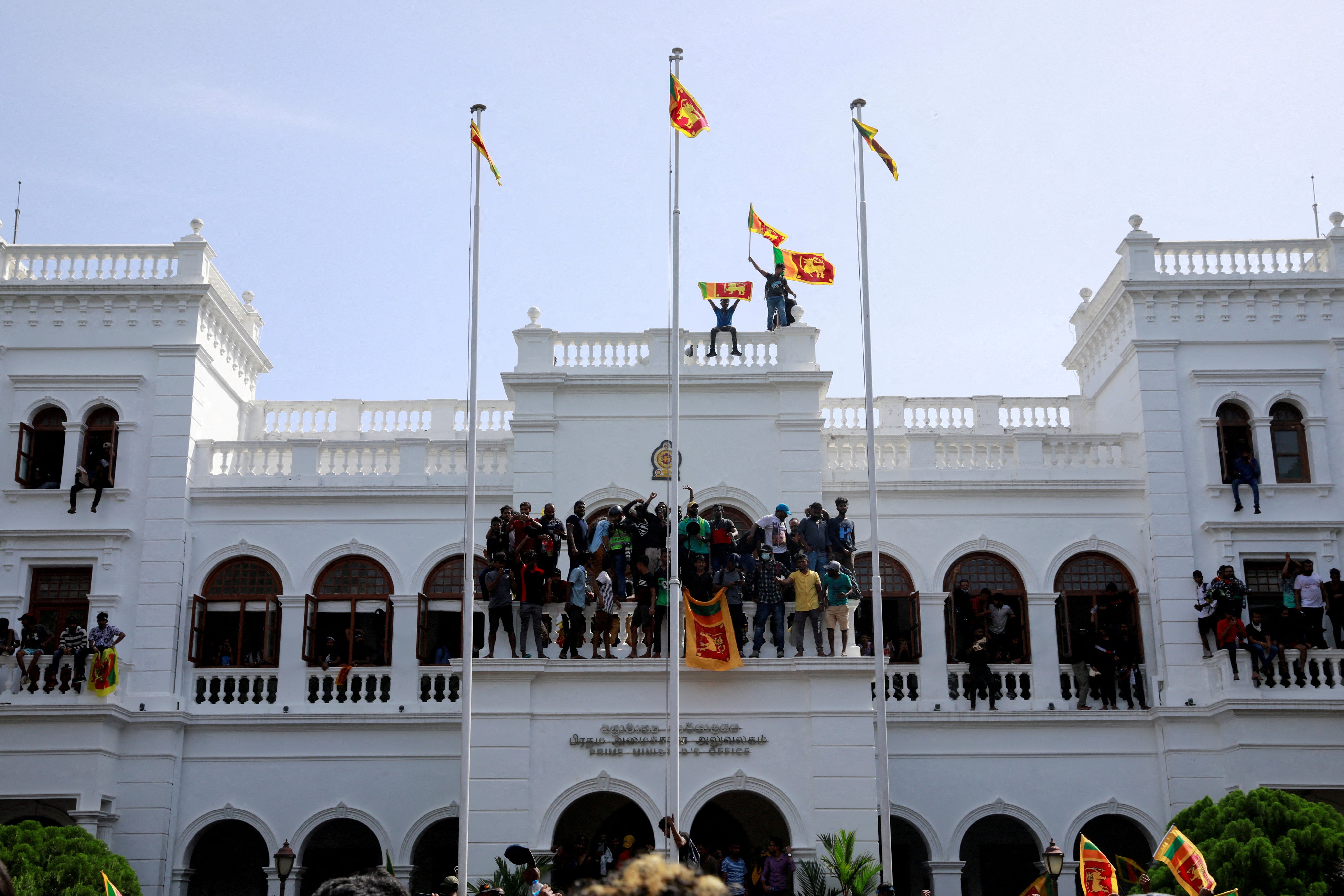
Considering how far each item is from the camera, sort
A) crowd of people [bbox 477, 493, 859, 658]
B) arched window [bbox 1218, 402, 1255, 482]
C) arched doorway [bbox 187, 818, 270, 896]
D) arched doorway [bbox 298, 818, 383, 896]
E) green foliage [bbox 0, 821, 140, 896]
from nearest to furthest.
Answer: green foliage [bbox 0, 821, 140, 896] → crowd of people [bbox 477, 493, 859, 658] → arched window [bbox 1218, 402, 1255, 482] → arched doorway [bbox 298, 818, 383, 896] → arched doorway [bbox 187, 818, 270, 896]

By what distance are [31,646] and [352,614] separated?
529 cm

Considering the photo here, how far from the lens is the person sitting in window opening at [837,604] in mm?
20375

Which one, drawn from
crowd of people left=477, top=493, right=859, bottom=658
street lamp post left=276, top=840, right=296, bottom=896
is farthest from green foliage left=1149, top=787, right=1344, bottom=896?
street lamp post left=276, top=840, right=296, bottom=896

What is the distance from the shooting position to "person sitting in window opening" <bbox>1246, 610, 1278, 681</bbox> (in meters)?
22.7

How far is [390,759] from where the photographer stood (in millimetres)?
23734

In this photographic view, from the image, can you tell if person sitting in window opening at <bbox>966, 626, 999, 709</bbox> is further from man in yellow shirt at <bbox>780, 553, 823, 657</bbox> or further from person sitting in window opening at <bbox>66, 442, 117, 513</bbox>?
person sitting in window opening at <bbox>66, 442, 117, 513</bbox>

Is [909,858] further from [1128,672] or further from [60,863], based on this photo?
[60,863]

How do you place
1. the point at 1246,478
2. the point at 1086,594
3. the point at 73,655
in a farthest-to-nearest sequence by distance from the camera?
the point at 1086,594, the point at 1246,478, the point at 73,655

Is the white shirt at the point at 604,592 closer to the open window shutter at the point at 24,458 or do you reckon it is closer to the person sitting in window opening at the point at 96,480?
the person sitting in window opening at the point at 96,480

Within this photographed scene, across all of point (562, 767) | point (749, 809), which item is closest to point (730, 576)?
point (562, 767)

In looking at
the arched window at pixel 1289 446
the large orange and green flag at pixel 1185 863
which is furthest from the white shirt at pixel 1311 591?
the large orange and green flag at pixel 1185 863

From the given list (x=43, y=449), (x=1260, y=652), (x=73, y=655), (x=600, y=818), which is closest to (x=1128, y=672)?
(x=1260, y=652)

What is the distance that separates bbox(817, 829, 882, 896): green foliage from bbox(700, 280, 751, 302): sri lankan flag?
9.50 metres

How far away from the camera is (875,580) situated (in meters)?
20.3
